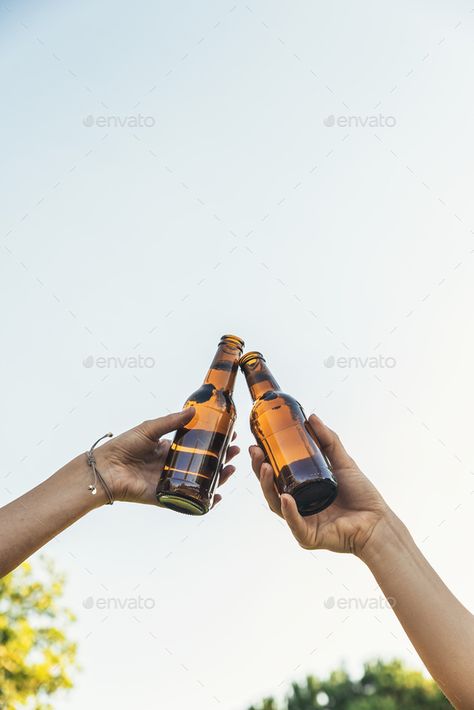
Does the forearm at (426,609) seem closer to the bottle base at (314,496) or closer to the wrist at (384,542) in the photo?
the wrist at (384,542)

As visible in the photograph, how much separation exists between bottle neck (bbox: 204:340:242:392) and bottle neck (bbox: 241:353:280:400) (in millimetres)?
76

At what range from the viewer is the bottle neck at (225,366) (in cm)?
324

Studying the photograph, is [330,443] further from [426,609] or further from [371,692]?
[371,692]

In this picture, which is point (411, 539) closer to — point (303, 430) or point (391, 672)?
point (303, 430)

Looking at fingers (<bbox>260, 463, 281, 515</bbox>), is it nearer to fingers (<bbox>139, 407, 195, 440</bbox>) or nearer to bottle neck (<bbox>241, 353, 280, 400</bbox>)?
fingers (<bbox>139, 407, 195, 440</bbox>)

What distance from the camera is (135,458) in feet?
9.90

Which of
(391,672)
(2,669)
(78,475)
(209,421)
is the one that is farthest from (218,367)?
(391,672)

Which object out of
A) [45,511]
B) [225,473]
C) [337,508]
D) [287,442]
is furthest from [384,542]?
[45,511]

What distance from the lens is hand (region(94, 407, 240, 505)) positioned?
2.86m

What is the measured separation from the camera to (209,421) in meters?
3.05

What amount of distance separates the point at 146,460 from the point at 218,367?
61cm

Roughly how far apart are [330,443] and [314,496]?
0.97 feet

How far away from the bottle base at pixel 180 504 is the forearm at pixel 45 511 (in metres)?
0.27

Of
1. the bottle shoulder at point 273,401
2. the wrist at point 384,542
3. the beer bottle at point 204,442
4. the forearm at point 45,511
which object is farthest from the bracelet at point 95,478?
the wrist at point 384,542
